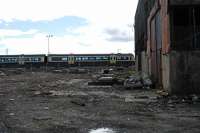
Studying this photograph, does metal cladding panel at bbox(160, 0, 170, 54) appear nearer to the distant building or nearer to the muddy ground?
the distant building

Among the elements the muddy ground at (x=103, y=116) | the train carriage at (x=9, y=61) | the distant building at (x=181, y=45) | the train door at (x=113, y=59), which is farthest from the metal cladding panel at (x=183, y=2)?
the train carriage at (x=9, y=61)

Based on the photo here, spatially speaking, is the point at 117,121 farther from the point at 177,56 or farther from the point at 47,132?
the point at 177,56

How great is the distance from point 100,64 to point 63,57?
8.13 metres

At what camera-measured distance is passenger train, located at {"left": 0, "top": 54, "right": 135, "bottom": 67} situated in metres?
98.8

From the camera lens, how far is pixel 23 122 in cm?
1428

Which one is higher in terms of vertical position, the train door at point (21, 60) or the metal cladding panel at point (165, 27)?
the metal cladding panel at point (165, 27)

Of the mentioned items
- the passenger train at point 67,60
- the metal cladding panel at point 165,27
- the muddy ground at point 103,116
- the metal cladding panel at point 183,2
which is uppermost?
the metal cladding panel at point 183,2

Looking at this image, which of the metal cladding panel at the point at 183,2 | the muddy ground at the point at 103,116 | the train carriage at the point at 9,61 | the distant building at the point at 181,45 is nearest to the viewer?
the muddy ground at the point at 103,116

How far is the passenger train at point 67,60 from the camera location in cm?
9875

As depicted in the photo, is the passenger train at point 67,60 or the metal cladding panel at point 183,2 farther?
the passenger train at point 67,60

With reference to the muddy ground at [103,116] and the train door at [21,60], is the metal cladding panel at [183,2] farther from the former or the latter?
the train door at [21,60]

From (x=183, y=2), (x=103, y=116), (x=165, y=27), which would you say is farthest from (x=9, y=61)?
(x=103, y=116)

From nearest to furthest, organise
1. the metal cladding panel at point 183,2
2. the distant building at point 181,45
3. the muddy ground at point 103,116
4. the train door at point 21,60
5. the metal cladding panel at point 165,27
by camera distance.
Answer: the muddy ground at point 103,116 → the distant building at point 181,45 → the metal cladding panel at point 183,2 → the metal cladding panel at point 165,27 → the train door at point 21,60

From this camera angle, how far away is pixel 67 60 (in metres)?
99.9
